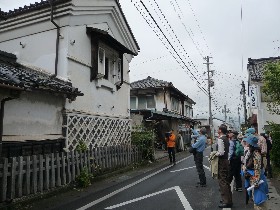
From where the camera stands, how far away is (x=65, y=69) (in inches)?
455

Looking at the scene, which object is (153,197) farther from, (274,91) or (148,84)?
(148,84)

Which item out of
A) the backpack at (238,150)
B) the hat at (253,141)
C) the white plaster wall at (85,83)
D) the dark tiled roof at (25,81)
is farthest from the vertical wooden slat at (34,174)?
the backpack at (238,150)

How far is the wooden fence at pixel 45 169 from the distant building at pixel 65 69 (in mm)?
897

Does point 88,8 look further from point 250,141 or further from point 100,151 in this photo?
point 250,141

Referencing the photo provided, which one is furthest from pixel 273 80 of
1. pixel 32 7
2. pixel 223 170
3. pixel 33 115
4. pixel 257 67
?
pixel 257 67

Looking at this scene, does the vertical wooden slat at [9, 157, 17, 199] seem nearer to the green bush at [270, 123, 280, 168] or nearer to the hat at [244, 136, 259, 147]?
the hat at [244, 136, 259, 147]

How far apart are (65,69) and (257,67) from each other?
22.1 meters

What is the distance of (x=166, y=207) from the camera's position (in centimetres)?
712

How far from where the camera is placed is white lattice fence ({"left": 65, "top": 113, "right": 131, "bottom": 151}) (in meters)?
11.2

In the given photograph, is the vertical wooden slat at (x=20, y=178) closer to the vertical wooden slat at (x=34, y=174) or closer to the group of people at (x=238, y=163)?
the vertical wooden slat at (x=34, y=174)

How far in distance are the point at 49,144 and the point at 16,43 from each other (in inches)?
227

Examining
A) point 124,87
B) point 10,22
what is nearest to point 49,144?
point 10,22

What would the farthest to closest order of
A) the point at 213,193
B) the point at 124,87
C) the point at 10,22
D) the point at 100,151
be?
1. the point at 124,87
2. the point at 10,22
3. the point at 100,151
4. the point at 213,193

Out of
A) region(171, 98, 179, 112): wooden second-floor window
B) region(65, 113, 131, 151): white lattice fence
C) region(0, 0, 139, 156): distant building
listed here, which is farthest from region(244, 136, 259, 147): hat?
region(171, 98, 179, 112): wooden second-floor window
